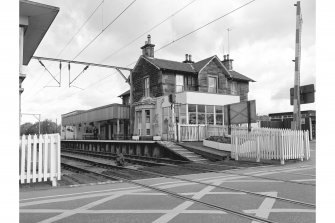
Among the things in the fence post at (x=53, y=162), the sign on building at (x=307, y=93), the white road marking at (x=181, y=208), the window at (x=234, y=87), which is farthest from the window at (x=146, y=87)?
the white road marking at (x=181, y=208)

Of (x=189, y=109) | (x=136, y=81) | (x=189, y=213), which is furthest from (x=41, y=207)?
(x=136, y=81)

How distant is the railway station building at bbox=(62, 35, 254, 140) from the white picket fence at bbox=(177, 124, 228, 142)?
1254mm

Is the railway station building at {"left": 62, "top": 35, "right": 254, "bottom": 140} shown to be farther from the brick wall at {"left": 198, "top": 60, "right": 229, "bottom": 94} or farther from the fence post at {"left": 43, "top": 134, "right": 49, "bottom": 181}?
the fence post at {"left": 43, "top": 134, "right": 49, "bottom": 181}

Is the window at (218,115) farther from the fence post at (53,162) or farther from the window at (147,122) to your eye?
the fence post at (53,162)

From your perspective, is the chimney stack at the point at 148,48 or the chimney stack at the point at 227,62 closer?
the chimney stack at the point at 148,48

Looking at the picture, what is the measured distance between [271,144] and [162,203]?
952cm

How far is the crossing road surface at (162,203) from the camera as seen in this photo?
4.82 m

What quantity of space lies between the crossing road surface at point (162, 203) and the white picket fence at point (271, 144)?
18.1 ft

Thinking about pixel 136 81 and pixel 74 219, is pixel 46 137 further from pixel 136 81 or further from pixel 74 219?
pixel 136 81

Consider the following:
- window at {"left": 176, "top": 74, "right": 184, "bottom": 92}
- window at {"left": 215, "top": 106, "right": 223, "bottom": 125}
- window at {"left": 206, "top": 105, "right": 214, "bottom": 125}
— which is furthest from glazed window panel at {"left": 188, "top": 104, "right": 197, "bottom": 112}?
window at {"left": 176, "top": 74, "right": 184, "bottom": 92}

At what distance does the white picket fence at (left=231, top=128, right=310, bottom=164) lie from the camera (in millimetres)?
13656

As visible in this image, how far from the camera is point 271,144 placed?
13.9 metres

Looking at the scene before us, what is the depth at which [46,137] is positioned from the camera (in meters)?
8.31
